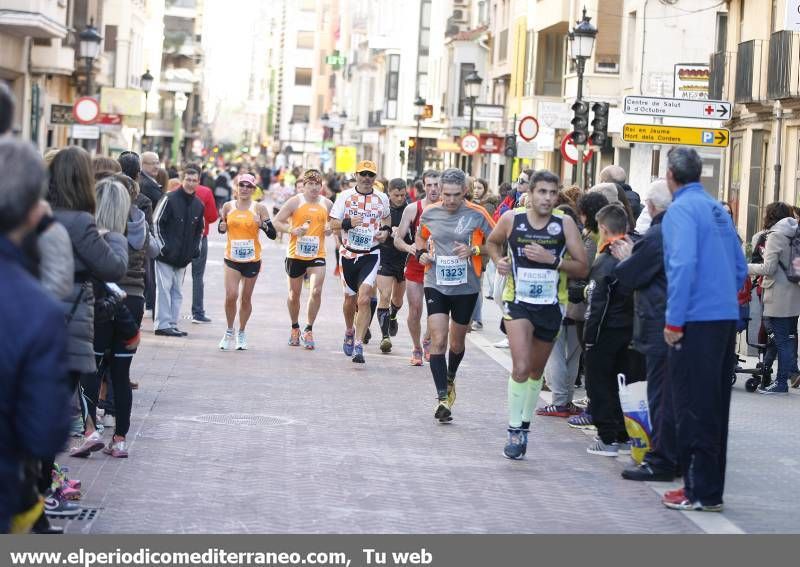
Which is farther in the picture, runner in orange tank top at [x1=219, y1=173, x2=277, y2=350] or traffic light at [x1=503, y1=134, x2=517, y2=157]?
traffic light at [x1=503, y1=134, x2=517, y2=157]

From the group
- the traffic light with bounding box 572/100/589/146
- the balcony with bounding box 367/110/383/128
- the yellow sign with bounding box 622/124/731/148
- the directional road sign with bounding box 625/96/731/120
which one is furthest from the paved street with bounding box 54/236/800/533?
the balcony with bounding box 367/110/383/128

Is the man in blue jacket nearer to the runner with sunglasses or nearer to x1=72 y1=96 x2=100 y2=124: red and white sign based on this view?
the runner with sunglasses

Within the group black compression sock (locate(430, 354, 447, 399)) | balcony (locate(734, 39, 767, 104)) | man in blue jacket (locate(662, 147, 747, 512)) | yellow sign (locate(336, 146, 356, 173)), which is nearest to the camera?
man in blue jacket (locate(662, 147, 747, 512))

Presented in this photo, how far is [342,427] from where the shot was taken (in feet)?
38.8

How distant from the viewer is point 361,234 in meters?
16.8

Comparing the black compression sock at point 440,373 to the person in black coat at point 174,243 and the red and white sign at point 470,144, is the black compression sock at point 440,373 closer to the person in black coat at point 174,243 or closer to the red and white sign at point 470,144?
the person in black coat at point 174,243

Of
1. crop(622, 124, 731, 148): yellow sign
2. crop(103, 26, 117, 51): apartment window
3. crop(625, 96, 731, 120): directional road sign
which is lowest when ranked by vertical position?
crop(622, 124, 731, 148): yellow sign

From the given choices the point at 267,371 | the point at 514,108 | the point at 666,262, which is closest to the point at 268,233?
the point at 267,371

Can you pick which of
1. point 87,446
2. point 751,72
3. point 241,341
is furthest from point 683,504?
point 751,72

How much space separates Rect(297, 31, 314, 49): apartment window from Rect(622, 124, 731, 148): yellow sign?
5690 inches

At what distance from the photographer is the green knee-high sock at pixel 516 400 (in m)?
10.8

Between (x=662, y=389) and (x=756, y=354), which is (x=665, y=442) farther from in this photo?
(x=756, y=354)

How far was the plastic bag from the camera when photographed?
10422mm

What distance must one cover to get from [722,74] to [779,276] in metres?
17.2
